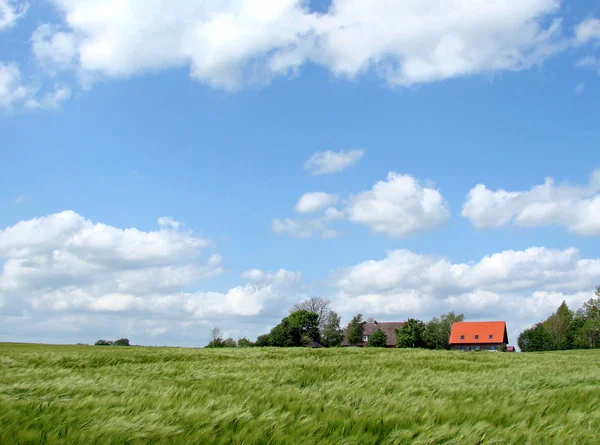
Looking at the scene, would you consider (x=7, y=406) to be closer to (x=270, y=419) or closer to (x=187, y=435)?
(x=187, y=435)

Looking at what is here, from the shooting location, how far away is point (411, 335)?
3391 inches

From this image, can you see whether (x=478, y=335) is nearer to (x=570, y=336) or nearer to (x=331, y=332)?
(x=570, y=336)

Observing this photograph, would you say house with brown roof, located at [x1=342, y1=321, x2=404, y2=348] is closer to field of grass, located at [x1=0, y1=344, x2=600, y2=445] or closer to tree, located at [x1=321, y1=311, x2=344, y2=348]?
tree, located at [x1=321, y1=311, x2=344, y2=348]

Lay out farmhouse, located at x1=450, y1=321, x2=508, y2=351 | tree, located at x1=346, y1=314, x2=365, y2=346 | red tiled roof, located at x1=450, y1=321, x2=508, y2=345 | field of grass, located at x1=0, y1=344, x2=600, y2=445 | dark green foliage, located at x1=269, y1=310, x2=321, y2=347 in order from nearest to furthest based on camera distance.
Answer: field of grass, located at x1=0, y1=344, x2=600, y2=445
dark green foliage, located at x1=269, y1=310, x2=321, y2=347
tree, located at x1=346, y1=314, x2=365, y2=346
farmhouse, located at x1=450, y1=321, x2=508, y2=351
red tiled roof, located at x1=450, y1=321, x2=508, y2=345

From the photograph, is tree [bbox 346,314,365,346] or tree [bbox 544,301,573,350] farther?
tree [bbox 346,314,365,346]

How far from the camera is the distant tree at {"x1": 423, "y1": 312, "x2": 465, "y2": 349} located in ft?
314

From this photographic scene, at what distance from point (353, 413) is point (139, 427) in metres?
2.15

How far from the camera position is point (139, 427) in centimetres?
384


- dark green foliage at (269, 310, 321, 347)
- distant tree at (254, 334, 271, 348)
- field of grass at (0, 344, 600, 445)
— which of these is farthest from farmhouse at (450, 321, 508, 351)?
field of grass at (0, 344, 600, 445)

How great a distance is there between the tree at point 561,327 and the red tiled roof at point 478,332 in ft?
31.5

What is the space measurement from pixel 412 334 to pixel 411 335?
262 millimetres

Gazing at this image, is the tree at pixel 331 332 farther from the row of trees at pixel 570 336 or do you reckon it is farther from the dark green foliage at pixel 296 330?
the row of trees at pixel 570 336

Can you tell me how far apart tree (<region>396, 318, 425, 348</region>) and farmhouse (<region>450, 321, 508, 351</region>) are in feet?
69.4

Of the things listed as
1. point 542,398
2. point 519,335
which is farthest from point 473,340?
point 542,398
